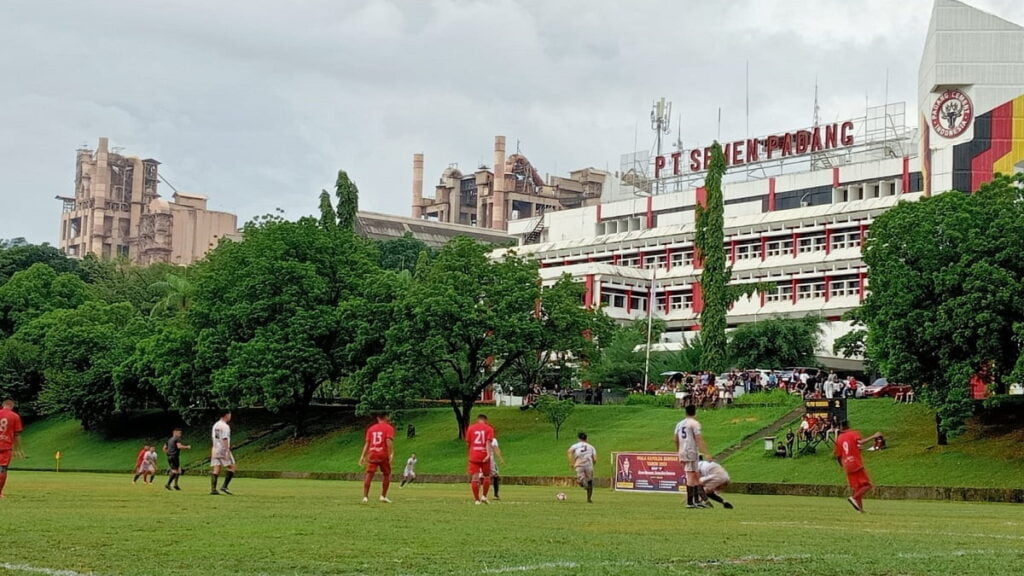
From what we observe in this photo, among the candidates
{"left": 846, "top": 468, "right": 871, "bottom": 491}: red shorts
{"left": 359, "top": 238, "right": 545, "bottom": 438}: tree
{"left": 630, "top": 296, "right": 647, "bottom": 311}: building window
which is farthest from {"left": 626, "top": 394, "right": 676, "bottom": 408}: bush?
{"left": 846, "top": 468, "right": 871, "bottom": 491}: red shorts

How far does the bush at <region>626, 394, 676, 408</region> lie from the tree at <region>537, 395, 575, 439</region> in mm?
8158

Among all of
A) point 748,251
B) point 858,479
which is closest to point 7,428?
point 858,479

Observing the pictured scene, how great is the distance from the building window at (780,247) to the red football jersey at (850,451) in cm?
8882

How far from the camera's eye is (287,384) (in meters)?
75.6

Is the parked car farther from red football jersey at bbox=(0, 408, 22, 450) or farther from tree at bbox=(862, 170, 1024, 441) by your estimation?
red football jersey at bbox=(0, 408, 22, 450)

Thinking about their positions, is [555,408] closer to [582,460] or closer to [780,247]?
[582,460]

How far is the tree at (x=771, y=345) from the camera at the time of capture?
87.4 meters

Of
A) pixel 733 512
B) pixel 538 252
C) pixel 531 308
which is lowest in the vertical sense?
pixel 733 512

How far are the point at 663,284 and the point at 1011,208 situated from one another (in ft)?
230

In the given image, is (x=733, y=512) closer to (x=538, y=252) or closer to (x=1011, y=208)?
(x=1011, y=208)

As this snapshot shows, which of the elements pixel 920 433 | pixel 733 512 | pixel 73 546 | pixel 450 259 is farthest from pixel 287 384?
pixel 73 546

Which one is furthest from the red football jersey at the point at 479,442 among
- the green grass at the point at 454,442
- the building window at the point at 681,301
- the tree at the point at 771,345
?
the building window at the point at 681,301

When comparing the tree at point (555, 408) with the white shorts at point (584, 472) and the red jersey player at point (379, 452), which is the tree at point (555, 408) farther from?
the red jersey player at point (379, 452)

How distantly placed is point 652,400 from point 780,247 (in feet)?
144
